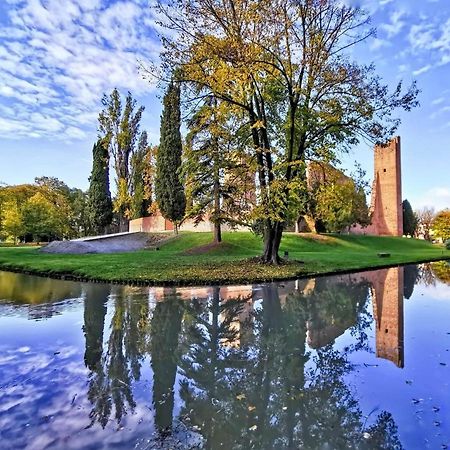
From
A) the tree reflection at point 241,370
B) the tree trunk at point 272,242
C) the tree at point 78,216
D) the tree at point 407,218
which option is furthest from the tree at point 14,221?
the tree at point 407,218

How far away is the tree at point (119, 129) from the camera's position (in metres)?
26.7

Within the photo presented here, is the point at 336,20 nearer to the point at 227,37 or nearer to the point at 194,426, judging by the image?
the point at 227,37

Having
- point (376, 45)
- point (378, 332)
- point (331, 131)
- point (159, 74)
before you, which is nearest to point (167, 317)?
point (378, 332)

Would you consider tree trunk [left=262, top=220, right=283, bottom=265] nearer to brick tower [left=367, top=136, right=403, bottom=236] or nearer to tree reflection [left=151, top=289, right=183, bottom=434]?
tree reflection [left=151, top=289, right=183, bottom=434]

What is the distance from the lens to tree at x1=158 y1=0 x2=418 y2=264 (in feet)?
37.0

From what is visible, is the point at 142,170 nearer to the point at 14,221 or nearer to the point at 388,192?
the point at 14,221

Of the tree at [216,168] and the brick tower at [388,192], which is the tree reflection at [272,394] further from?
the brick tower at [388,192]

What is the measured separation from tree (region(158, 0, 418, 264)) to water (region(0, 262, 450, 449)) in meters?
5.93

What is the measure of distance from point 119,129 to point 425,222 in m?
43.4

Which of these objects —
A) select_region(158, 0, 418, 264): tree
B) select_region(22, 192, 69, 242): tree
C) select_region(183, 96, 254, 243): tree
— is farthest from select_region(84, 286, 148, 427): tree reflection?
select_region(22, 192, 69, 242): tree

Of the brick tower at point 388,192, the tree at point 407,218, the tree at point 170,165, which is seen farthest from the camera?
the tree at point 407,218

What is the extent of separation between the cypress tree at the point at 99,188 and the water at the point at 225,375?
2239 cm

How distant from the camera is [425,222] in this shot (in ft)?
168

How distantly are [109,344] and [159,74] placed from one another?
9431mm
